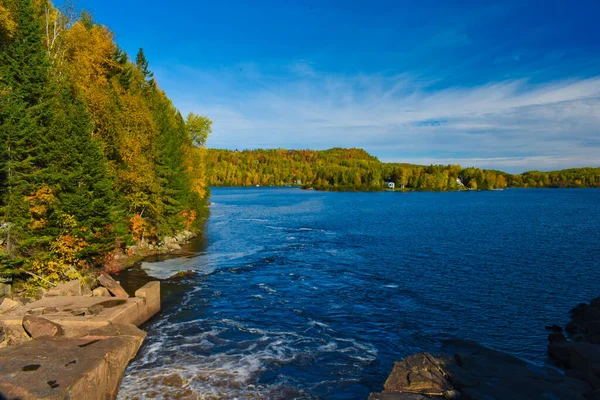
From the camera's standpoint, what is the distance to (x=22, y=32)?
24531 mm

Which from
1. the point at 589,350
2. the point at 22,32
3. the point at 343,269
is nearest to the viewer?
the point at 589,350

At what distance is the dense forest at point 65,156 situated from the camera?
74.0 feet

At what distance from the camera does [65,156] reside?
86.0 feet

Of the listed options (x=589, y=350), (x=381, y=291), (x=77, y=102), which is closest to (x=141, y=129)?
(x=77, y=102)

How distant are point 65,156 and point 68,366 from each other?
57.2 feet

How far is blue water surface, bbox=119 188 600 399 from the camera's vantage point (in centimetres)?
1639

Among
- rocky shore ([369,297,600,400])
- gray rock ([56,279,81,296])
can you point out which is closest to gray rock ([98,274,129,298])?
gray rock ([56,279,81,296])

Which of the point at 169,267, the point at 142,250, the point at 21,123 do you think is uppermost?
the point at 21,123

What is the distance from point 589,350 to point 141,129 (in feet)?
136

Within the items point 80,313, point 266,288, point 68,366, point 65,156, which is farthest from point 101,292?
point 266,288

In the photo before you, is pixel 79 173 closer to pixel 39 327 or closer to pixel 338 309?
pixel 39 327

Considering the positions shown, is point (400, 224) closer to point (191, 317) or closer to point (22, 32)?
point (191, 317)

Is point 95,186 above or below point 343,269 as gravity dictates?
above

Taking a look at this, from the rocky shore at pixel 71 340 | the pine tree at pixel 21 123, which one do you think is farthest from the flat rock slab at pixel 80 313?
the pine tree at pixel 21 123
